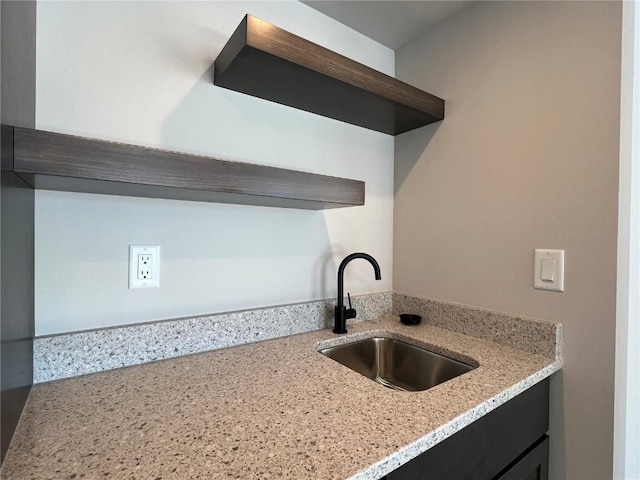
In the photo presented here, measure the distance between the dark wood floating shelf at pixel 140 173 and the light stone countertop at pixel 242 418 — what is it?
18.4 inches

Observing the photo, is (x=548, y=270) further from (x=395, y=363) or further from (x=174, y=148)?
(x=174, y=148)

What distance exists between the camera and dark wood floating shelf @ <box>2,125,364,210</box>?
56 cm

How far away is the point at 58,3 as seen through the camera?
2.59 feet

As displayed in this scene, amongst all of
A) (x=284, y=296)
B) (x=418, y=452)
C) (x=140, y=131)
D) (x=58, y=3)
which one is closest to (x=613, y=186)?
(x=418, y=452)

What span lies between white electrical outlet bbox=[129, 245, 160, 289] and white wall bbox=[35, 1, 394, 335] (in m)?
0.02

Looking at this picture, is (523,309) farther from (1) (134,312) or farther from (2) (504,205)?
(1) (134,312)

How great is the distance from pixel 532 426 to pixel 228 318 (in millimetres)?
937

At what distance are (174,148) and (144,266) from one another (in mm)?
356

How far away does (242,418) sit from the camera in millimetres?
619

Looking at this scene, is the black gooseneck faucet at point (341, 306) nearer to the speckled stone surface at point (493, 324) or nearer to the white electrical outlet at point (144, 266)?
the speckled stone surface at point (493, 324)

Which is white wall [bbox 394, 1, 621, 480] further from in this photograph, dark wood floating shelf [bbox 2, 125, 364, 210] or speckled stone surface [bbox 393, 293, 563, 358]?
dark wood floating shelf [bbox 2, 125, 364, 210]

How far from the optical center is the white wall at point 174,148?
79 centimetres

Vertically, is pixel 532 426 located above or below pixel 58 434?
below

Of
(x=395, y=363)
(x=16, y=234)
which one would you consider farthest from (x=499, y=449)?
(x=16, y=234)
